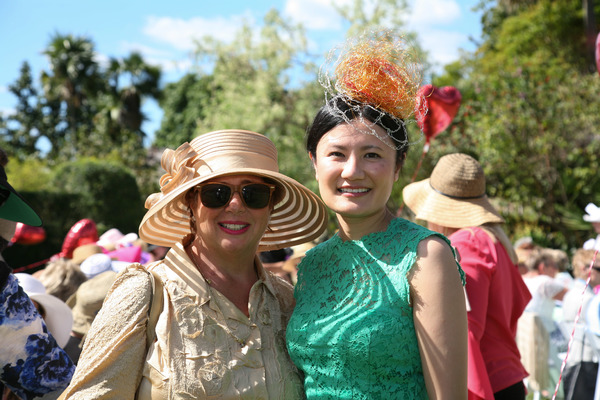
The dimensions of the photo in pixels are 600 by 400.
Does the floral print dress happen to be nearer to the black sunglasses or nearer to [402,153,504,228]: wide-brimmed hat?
the black sunglasses

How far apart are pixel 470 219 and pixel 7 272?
2.63 metres

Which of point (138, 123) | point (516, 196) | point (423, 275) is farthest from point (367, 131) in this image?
point (138, 123)

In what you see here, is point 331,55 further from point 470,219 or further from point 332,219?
point 332,219

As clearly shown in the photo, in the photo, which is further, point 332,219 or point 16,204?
point 332,219

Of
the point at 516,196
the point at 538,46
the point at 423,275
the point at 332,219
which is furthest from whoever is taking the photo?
the point at 538,46

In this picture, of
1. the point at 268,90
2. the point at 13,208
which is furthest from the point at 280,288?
the point at 268,90

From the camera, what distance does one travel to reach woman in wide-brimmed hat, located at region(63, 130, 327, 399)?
204cm

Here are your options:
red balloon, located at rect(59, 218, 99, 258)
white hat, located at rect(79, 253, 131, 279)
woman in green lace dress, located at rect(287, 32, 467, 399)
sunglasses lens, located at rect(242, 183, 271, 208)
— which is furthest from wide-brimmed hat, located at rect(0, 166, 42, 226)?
red balloon, located at rect(59, 218, 99, 258)

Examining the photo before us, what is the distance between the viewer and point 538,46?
2403cm

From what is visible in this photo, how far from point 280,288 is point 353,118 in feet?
2.65

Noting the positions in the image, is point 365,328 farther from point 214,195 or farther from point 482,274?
point 482,274

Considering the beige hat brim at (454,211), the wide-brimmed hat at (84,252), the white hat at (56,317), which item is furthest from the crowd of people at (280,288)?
the wide-brimmed hat at (84,252)

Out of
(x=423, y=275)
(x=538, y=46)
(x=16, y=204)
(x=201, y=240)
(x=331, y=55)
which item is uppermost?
(x=538, y=46)

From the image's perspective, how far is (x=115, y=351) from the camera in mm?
2004
